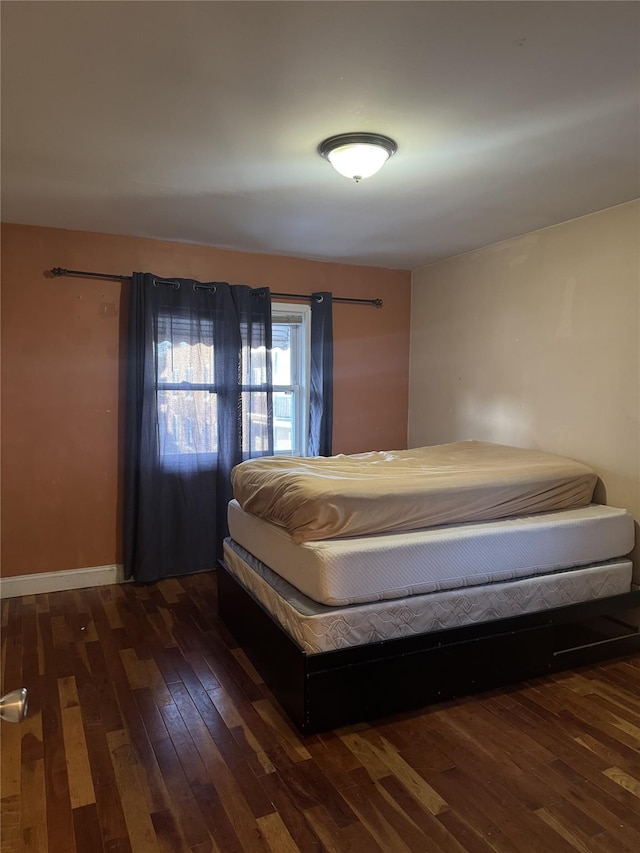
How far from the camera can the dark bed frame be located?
222 centimetres

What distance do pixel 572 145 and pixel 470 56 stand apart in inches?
33.6

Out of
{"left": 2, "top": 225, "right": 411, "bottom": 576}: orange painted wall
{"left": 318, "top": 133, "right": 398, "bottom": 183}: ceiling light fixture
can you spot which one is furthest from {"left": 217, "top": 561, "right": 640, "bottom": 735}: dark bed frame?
{"left": 318, "top": 133, "right": 398, "bottom": 183}: ceiling light fixture

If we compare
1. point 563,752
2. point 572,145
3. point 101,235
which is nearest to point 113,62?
point 572,145

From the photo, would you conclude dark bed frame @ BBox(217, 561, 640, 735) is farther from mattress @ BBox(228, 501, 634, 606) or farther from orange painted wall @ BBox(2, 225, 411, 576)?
orange painted wall @ BBox(2, 225, 411, 576)

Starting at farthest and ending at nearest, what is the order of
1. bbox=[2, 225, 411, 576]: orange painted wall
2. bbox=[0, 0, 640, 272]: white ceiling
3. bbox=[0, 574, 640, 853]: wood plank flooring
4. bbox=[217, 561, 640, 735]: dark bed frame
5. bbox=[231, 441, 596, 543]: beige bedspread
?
1. bbox=[2, 225, 411, 576]: orange painted wall
2. bbox=[231, 441, 596, 543]: beige bedspread
3. bbox=[217, 561, 640, 735]: dark bed frame
4. bbox=[0, 574, 640, 853]: wood plank flooring
5. bbox=[0, 0, 640, 272]: white ceiling

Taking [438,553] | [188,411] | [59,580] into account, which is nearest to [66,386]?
[188,411]

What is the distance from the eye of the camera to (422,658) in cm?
237

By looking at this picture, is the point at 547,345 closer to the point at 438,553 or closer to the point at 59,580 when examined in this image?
the point at 438,553

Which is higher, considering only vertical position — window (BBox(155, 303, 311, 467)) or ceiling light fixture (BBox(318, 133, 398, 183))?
ceiling light fixture (BBox(318, 133, 398, 183))

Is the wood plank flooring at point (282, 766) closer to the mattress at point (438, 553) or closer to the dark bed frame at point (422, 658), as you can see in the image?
the dark bed frame at point (422, 658)

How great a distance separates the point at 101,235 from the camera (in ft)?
12.3

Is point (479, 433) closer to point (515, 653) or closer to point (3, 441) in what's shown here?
point (515, 653)

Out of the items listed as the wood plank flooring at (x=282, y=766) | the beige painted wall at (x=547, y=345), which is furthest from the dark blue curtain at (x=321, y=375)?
the wood plank flooring at (x=282, y=766)

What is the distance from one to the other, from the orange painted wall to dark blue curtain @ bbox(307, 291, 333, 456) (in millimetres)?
682
